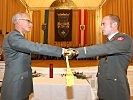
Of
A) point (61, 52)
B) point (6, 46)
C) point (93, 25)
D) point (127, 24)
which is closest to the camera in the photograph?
point (61, 52)

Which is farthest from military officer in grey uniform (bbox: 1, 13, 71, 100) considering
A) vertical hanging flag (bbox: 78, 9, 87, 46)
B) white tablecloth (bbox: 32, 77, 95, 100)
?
vertical hanging flag (bbox: 78, 9, 87, 46)

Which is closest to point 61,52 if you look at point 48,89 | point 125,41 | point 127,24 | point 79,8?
point 125,41

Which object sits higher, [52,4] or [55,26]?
[52,4]

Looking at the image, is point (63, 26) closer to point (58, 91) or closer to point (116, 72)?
point (58, 91)

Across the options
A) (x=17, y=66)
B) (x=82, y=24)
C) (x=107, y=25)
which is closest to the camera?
(x=17, y=66)

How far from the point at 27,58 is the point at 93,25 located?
1038cm

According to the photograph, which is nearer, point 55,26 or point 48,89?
point 48,89

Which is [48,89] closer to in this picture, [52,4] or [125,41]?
[125,41]

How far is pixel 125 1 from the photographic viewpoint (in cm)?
1214

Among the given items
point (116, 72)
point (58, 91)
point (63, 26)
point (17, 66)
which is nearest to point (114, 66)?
point (116, 72)

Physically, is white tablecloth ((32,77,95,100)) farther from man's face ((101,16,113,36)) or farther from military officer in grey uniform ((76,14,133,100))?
man's face ((101,16,113,36))

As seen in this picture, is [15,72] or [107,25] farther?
[107,25]

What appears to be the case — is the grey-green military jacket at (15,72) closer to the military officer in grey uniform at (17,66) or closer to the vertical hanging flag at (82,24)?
the military officer in grey uniform at (17,66)

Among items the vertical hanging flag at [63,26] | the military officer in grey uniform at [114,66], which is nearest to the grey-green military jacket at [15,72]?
the military officer in grey uniform at [114,66]
